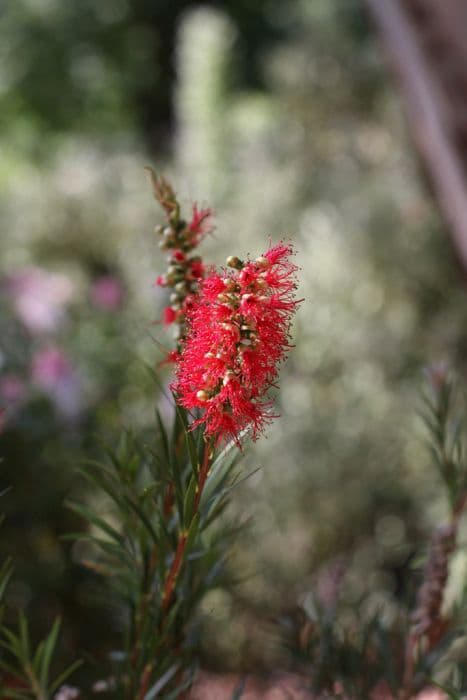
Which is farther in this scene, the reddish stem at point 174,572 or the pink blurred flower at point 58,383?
the pink blurred flower at point 58,383

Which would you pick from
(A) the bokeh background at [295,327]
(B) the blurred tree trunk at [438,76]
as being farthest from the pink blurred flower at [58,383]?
(B) the blurred tree trunk at [438,76]

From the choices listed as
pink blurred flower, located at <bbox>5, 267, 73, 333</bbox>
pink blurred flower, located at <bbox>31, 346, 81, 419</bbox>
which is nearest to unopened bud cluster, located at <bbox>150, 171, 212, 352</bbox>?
pink blurred flower, located at <bbox>31, 346, 81, 419</bbox>

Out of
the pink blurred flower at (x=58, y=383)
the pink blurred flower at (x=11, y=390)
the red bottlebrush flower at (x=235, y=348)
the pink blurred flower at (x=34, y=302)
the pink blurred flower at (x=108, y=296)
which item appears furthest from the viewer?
the pink blurred flower at (x=108, y=296)

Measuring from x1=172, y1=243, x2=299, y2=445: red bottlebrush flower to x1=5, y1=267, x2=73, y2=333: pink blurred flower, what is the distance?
42.9 inches

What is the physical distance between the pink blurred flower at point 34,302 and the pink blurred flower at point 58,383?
0.29 m

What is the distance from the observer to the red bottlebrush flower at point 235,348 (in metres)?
0.31

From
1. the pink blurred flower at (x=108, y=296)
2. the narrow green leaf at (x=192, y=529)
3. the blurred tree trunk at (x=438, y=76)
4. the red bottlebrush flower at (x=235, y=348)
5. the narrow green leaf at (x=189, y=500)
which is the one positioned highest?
the blurred tree trunk at (x=438, y=76)

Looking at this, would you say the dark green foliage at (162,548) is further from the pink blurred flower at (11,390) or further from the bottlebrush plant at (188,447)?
the pink blurred flower at (11,390)

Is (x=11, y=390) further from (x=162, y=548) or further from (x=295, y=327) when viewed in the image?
(x=295, y=327)

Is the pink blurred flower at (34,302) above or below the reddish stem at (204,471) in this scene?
above

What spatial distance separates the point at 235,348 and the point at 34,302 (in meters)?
1.16

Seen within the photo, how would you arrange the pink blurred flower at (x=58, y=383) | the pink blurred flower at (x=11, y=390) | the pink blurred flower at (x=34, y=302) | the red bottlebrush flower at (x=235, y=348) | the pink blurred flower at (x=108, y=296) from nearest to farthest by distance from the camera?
the red bottlebrush flower at (x=235, y=348) → the pink blurred flower at (x=11, y=390) → the pink blurred flower at (x=58, y=383) → the pink blurred flower at (x=34, y=302) → the pink blurred flower at (x=108, y=296)

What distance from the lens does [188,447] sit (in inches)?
12.2

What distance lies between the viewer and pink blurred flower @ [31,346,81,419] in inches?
42.5
